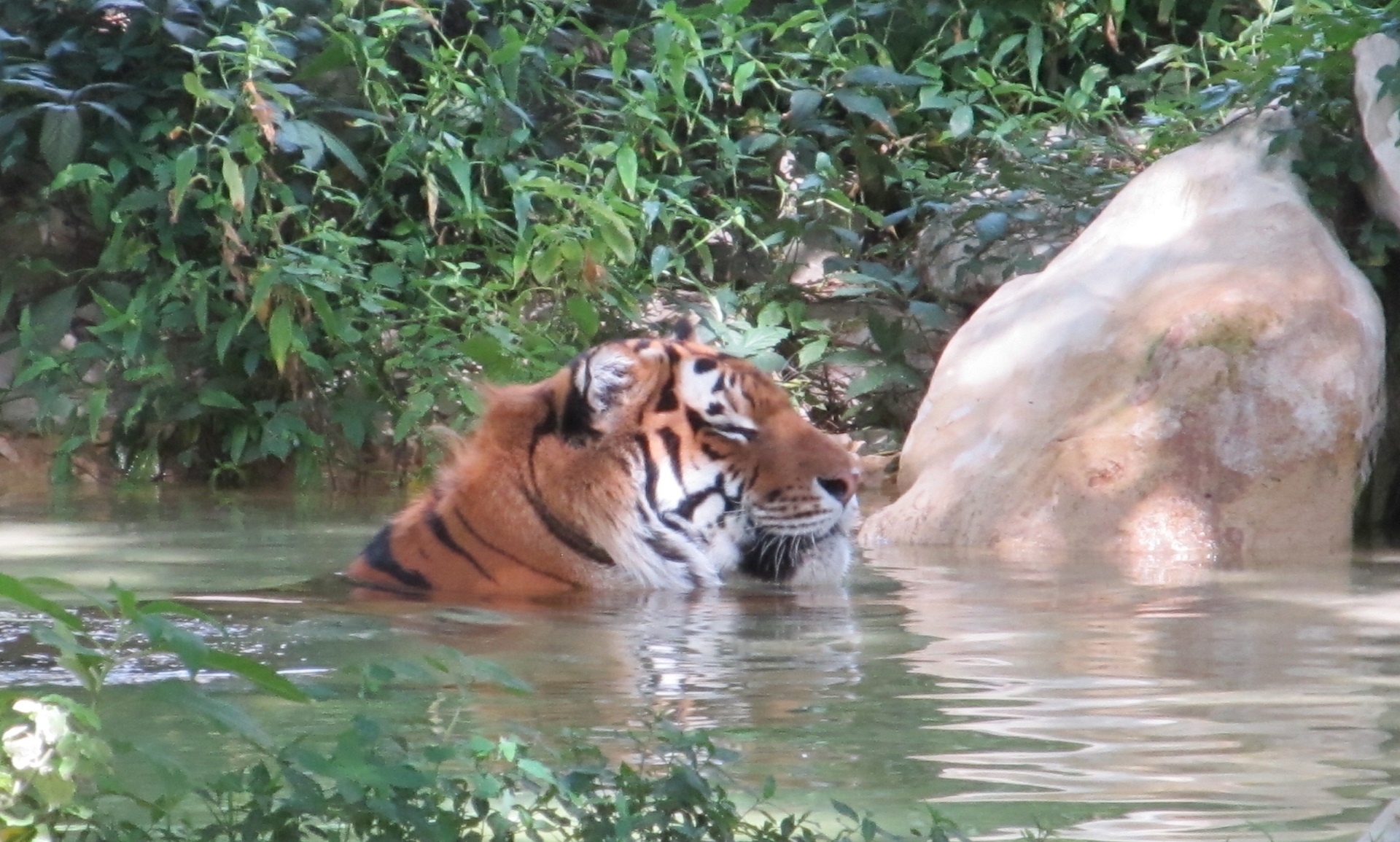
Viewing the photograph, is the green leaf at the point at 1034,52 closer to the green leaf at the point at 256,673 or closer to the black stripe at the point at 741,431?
the black stripe at the point at 741,431

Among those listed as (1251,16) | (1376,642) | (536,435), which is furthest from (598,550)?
(1251,16)

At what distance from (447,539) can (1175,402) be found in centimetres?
254

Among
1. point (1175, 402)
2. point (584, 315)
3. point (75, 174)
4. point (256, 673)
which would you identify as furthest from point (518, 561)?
point (75, 174)

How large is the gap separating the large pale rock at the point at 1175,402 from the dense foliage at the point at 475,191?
146 centimetres

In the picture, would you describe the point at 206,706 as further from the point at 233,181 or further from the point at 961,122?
the point at 961,122

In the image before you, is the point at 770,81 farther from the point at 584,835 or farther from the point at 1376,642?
the point at 584,835

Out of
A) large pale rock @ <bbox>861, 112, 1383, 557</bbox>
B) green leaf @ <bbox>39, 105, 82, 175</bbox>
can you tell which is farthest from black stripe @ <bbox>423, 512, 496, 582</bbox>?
green leaf @ <bbox>39, 105, 82, 175</bbox>

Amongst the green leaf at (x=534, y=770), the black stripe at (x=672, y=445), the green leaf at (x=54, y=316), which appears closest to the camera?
the green leaf at (x=534, y=770)

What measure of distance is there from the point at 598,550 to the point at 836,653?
0.98 metres

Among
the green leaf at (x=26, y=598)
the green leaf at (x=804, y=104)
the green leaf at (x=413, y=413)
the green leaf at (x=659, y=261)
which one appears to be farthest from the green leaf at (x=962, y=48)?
the green leaf at (x=26, y=598)

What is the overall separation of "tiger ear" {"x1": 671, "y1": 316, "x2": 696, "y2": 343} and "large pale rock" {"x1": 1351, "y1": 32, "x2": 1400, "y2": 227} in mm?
2654

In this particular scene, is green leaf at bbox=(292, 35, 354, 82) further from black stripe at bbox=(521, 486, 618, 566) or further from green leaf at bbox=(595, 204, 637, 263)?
black stripe at bbox=(521, 486, 618, 566)

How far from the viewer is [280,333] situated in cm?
831

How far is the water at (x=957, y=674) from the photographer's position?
2.65 meters
